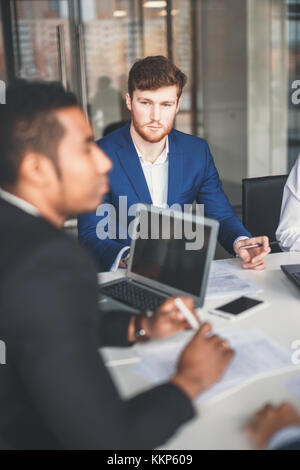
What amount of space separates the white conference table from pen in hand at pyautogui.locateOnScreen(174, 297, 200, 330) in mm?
164

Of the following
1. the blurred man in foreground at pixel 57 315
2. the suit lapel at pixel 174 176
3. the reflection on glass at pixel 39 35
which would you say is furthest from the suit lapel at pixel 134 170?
the reflection on glass at pixel 39 35

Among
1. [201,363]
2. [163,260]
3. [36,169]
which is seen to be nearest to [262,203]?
[163,260]

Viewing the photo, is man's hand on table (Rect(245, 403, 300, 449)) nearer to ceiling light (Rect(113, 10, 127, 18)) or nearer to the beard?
the beard

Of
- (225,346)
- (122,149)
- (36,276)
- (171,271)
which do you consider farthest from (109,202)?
(36,276)

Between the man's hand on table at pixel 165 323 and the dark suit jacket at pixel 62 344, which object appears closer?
the dark suit jacket at pixel 62 344

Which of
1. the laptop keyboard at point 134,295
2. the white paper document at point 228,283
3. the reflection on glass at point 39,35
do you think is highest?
the reflection on glass at point 39,35

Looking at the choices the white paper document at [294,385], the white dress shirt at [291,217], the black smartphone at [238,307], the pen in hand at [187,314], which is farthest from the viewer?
the white dress shirt at [291,217]

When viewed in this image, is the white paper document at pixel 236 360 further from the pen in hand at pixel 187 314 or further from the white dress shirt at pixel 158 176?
the white dress shirt at pixel 158 176

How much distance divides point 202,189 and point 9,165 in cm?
171

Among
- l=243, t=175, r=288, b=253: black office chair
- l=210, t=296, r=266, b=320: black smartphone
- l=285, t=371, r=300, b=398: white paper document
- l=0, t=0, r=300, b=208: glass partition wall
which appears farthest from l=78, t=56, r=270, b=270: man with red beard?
l=0, t=0, r=300, b=208: glass partition wall

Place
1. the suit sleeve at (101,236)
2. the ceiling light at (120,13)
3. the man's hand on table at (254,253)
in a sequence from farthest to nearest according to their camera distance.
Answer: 1. the ceiling light at (120,13)
2. the suit sleeve at (101,236)
3. the man's hand on table at (254,253)

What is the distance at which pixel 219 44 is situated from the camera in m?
5.52

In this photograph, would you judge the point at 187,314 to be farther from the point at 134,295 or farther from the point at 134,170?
the point at 134,170

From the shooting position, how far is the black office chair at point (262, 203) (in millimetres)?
2607
